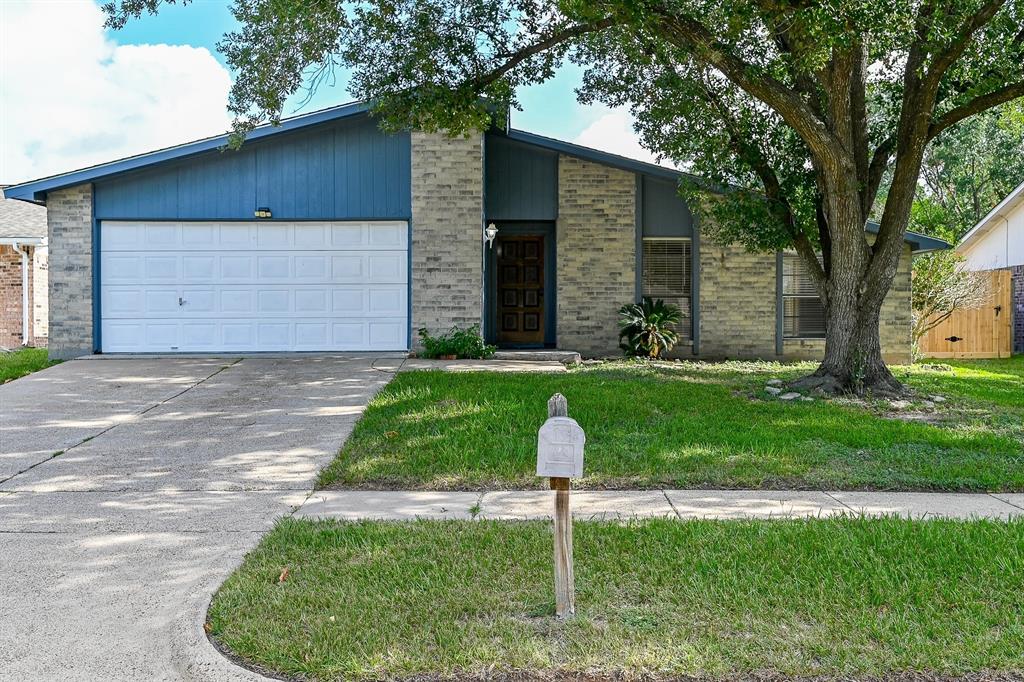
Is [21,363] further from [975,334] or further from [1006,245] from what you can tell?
[1006,245]

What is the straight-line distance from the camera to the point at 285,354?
13992 millimetres

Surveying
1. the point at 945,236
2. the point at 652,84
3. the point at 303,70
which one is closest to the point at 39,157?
the point at 303,70

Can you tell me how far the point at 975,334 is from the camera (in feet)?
66.7

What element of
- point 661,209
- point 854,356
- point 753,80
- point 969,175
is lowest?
point 854,356

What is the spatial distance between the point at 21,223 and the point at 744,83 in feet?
52.1

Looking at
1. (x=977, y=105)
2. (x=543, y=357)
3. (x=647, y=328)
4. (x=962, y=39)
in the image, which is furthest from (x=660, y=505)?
(x=647, y=328)

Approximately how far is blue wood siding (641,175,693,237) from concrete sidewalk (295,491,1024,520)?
389 inches

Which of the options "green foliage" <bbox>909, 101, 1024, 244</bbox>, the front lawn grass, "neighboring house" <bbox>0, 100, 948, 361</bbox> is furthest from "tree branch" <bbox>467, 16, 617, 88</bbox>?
"green foliage" <bbox>909, 101, 1024, 244</bbox>

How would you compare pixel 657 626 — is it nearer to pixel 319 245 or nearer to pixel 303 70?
pixel 303 70

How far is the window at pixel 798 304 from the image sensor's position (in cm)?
1561

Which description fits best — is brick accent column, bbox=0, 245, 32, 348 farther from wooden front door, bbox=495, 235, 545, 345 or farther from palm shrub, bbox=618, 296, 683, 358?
palm shrub, bbox=618, 296, 683, 358

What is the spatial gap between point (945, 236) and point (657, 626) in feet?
77.6

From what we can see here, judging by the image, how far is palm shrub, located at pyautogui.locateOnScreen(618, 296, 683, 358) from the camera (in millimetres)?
14836

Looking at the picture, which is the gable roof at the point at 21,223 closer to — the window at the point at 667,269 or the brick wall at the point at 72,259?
the brick wall at the point at 72,259
